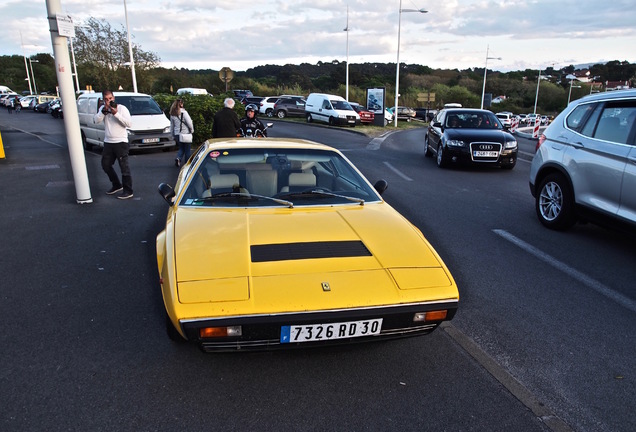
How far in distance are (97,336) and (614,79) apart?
88.6m

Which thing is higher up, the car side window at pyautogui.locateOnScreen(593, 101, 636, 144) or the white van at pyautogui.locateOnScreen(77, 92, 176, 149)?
the car side window at pyautogui.locateOnScreen(593, 101, 636, 144)

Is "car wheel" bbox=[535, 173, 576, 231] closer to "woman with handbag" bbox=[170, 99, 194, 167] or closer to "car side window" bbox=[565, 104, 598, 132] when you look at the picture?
"car side window" bbox=[565, 104, 598, 132]

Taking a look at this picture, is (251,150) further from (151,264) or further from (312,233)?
(151,264)

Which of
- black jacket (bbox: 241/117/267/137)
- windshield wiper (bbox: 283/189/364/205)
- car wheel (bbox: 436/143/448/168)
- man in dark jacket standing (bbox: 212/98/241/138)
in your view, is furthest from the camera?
car wheel (bbox: 436/143/448/168)

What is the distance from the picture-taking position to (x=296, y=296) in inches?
105

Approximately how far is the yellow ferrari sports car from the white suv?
3.17 meters

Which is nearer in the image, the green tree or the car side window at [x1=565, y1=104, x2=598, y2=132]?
the car side window at [x1=565, y1=104, x2=598, y2=132]

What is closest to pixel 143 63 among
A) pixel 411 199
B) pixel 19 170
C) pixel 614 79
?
pixel 19 170

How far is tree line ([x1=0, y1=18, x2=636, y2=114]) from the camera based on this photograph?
40.3 metres

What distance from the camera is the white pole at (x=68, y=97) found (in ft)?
23.6

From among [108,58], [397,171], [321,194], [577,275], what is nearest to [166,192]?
[321,194]

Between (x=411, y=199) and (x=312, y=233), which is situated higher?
(x=312, y=233)

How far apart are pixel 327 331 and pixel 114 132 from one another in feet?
21.7

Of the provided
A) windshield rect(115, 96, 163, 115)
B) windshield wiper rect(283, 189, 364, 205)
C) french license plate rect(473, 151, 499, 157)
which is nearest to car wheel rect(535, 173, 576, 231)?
windshield wiper rect(283, 189, 364, 205)
